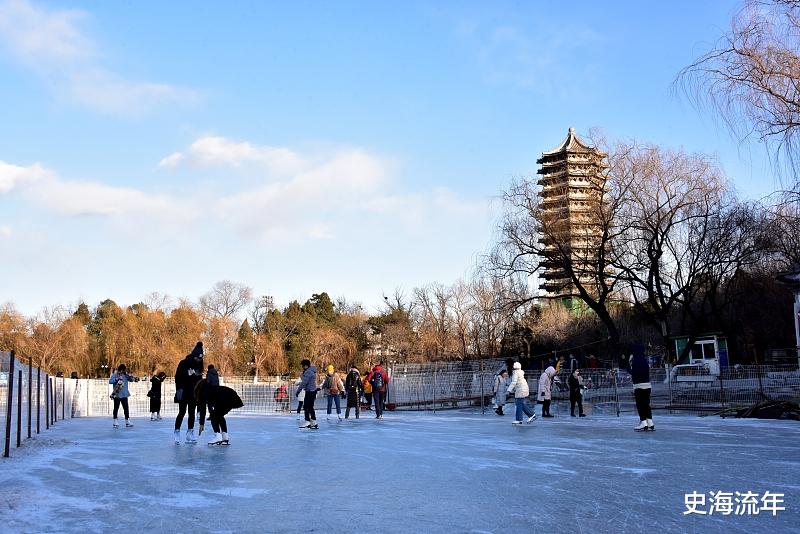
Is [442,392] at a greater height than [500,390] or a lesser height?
lesser

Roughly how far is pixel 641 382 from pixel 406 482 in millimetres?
7416

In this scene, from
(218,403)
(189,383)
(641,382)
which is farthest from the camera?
(641,382)

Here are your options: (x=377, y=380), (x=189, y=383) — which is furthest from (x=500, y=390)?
(x=189, y=383)

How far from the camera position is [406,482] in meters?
8.20

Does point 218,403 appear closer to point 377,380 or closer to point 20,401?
point 20,401

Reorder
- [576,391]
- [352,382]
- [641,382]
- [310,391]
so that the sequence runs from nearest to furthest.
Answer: [641,382]
[310,391]
[576,391]
[352,382]

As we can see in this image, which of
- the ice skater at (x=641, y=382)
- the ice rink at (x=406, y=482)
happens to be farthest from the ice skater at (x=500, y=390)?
the ice skater at (x=641, y=382)

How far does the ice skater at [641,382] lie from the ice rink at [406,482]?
47cm

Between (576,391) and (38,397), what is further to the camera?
(576,391)

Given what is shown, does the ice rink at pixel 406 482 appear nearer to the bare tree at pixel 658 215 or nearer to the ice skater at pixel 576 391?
the ice skater at pixel 576 391

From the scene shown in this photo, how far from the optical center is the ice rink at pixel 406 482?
5.97m

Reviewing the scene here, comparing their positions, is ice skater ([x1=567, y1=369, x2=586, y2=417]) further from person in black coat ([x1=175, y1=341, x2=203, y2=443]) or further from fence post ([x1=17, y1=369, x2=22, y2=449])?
fence post ([x1=17, y1=369, x2=22, y2=449])

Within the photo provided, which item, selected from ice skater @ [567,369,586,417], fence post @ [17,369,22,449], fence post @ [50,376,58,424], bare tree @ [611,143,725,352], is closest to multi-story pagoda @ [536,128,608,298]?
bare tree @ [611,143,725,352]

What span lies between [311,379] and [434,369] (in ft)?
35.0
